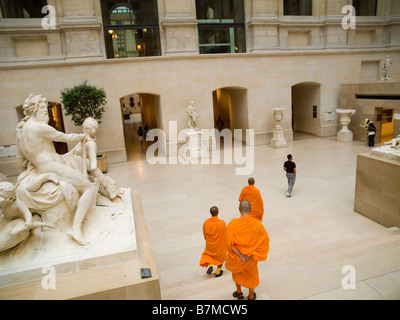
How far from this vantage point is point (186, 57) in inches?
546

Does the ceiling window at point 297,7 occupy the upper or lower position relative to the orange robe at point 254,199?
upper

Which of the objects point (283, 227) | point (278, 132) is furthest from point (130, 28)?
point (283, 227)

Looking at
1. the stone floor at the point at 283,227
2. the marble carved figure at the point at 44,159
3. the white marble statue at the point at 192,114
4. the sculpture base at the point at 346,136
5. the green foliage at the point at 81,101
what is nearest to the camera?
the stone floor at the point at 283,227

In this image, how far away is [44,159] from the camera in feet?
13.4

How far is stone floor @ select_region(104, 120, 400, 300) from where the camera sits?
12.5 feet

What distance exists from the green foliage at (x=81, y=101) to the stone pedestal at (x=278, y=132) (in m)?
8.39

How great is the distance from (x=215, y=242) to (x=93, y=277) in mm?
1841

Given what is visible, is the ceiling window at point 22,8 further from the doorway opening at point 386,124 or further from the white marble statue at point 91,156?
the doorway opening at point 386,124

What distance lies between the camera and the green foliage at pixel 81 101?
11.2 m

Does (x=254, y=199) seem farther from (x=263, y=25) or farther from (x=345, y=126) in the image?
(x=263, y=25)

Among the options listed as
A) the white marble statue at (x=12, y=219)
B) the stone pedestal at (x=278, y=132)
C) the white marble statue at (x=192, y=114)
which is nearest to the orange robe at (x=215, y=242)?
the white marble statue at (x=12, y=219)

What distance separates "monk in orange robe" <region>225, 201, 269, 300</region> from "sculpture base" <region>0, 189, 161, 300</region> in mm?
976
